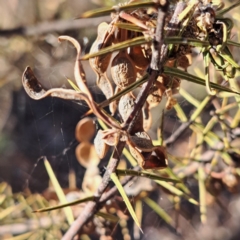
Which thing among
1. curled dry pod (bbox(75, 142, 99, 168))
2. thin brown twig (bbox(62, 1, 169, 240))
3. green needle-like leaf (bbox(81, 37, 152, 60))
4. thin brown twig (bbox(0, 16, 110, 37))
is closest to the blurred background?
thin brown twig (bbox(0, 16, 110, 37))

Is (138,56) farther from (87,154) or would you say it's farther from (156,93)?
(87,154)

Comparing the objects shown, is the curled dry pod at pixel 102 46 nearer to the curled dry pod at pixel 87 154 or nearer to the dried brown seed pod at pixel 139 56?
the dried brown seed pod at pixel 139 56

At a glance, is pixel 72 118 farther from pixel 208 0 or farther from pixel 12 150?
pixel 208 0

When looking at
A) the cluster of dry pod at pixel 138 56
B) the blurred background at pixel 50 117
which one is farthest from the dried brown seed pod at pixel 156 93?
the blurred background at pixel 50 117

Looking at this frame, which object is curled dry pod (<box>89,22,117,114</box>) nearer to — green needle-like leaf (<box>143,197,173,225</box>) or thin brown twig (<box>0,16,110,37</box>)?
green needle-like leaf (<box>143,197,173,225</box>)

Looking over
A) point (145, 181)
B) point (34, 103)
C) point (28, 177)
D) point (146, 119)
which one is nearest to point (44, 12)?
point (34, 103)

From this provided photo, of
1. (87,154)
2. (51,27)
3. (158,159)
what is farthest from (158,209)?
(51,27)
